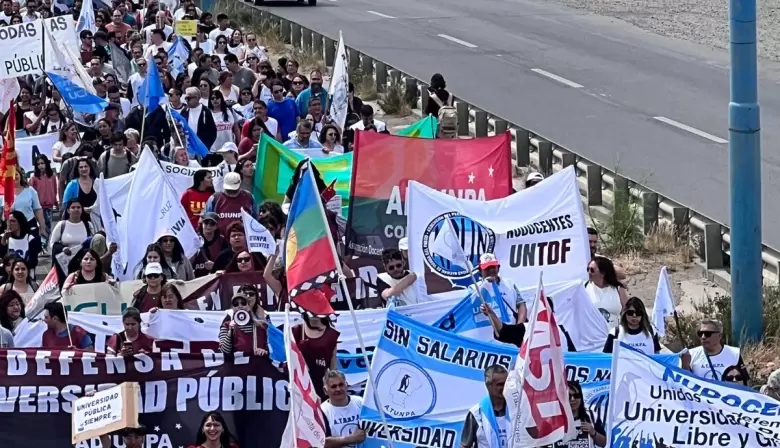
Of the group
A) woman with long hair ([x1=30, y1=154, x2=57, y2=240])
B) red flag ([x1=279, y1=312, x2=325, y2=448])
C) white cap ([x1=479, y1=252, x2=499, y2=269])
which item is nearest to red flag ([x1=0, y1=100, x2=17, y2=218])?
woman with long hair ([x1=30, y1=154, x2=57, y2=240])

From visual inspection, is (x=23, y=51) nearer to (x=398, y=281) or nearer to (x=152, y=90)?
(x=152, y=90)

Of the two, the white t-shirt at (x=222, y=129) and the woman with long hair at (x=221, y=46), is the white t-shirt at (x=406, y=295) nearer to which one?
the white t-shirt at (x=222, y=129)

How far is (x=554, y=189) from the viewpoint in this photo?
12.8m

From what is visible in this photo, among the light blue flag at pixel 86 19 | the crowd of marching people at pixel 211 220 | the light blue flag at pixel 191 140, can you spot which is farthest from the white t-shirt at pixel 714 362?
the light blue flag at pixel 86 19

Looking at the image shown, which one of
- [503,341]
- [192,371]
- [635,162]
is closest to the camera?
[192,371]

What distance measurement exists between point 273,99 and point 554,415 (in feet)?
32.9

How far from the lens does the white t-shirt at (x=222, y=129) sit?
17750 mm

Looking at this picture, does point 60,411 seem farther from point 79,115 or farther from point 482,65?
point 482,65

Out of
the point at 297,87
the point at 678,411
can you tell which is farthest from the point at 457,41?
the point at 678,411

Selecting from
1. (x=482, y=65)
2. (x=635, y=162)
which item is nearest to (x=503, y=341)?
(x=635, y=162)

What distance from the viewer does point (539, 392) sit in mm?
9133

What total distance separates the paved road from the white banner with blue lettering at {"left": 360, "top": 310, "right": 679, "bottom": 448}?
24.4 ft

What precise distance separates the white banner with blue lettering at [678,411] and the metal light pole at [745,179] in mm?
3901

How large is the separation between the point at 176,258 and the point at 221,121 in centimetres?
507
